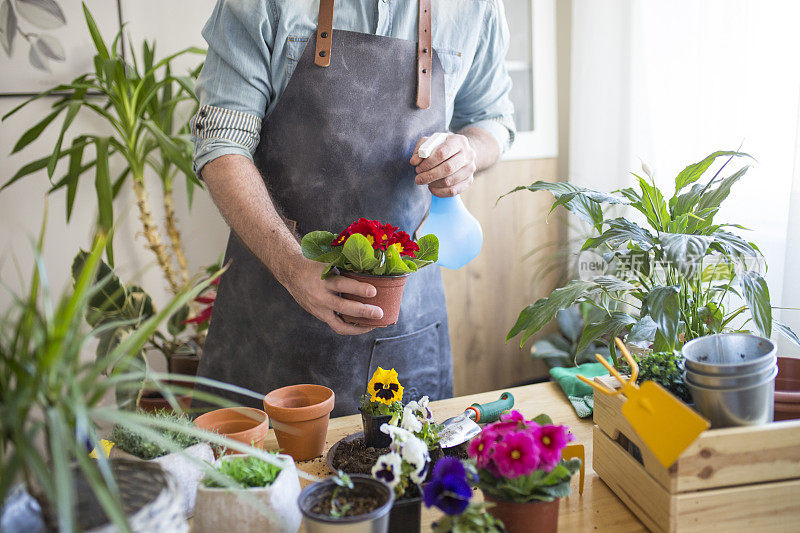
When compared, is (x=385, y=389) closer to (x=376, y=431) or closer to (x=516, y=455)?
(x=376, y=431)

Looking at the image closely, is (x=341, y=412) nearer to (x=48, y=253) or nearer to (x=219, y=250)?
(x=219, y=250)

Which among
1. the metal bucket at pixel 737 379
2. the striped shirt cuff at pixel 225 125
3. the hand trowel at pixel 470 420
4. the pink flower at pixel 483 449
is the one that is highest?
the striped shirt cuff at pixel 225 125

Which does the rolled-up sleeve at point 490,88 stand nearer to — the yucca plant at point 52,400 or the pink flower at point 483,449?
the pink flower at point 483,449

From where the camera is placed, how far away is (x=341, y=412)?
1445 mm

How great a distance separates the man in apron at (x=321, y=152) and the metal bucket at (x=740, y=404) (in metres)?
0.70

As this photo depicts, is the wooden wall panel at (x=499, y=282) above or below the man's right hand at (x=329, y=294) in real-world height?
below

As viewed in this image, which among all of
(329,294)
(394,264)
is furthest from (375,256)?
(329,294)

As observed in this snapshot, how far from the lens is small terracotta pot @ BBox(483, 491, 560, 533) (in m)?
0.75

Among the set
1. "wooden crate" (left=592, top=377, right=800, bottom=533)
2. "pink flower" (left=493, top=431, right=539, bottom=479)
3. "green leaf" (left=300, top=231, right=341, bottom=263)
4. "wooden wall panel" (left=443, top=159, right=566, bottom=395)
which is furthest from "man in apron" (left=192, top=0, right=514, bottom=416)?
"wooden wall panel" (left=443, top=159, right=566, bottom=395)

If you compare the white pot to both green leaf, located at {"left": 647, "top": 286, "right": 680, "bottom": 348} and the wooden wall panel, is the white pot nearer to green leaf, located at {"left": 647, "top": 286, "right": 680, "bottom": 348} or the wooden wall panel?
green leaf, located at {"left": 647, "top": 286, "right": 680, "bottom": 348}

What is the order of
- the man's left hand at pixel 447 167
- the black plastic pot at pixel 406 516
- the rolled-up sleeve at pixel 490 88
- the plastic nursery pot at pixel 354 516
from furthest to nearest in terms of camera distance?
the rolled-up sleeve at pixel 490 88
the man's left hand at pixel 447 167
the black plastic pot at pixel 406 516
the plastic nursery pot at pixel 354 516

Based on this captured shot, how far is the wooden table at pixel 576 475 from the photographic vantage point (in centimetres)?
86

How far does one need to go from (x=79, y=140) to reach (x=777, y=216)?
7.11 ft

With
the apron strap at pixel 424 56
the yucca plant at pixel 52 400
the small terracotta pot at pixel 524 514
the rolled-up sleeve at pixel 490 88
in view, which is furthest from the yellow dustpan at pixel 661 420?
the rolled-up sleeve at pixel 490 88
